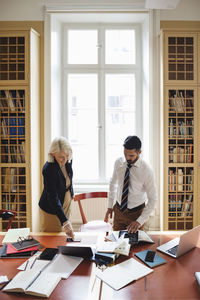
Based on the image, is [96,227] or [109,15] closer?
[96,227]

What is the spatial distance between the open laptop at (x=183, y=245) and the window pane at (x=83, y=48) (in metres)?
3.23

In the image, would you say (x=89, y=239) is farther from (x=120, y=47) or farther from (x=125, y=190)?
(x=120, y=47)

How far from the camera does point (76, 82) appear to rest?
413 cm

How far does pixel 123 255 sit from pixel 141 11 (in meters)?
3.41

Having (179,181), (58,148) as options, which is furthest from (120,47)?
(58,148)

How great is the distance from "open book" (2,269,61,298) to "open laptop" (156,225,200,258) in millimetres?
777

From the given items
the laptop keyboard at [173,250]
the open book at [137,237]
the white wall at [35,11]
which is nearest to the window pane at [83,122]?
the white wall at [35,11]

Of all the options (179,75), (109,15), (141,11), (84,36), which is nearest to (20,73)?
(84,36)

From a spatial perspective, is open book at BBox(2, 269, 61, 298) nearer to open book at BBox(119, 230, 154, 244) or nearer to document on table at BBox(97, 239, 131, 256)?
document on table at BBox(97, 239, 131, 256)

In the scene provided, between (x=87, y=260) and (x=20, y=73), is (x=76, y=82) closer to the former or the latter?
(x=20, y=73)

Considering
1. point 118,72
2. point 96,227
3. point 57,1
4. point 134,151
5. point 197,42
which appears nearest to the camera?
point 134,151

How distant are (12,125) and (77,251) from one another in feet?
7.71

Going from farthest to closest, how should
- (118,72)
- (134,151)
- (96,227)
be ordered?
(118,72) → (96,227) → (134,151)

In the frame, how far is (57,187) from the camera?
7.30 feet
